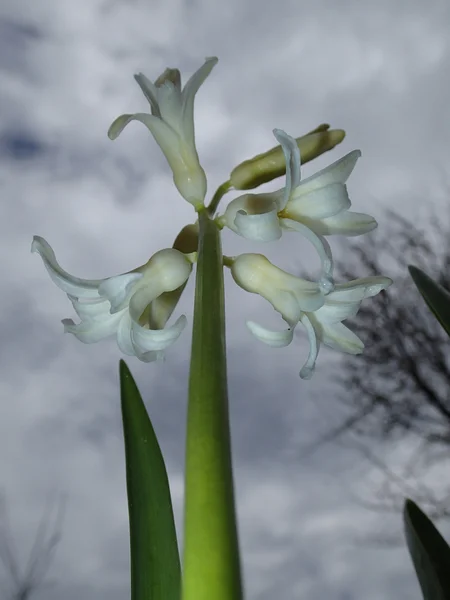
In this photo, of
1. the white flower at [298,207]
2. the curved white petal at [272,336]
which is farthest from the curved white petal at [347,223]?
the curved white petal at [272,336]

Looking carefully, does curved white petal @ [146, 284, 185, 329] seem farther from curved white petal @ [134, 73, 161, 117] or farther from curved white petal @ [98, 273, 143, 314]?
curved white petal @ [134, 73, 161, 117]

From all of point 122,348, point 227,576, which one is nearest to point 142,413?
point 122,348

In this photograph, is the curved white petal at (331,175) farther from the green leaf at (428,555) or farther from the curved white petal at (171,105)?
the green leaf at (428,555)

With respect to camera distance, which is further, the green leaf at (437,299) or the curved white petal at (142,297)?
the green leaf at (437,299)

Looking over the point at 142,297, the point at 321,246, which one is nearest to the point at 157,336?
the point at 142,297

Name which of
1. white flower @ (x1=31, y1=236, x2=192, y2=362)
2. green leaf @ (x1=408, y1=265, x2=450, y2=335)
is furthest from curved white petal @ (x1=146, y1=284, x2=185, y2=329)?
green leaf @ (x1=408, y1=265, x2=450, y2=335)

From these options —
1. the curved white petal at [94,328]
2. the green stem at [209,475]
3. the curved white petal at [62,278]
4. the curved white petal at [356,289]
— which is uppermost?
the curved white petal at [62,278]
